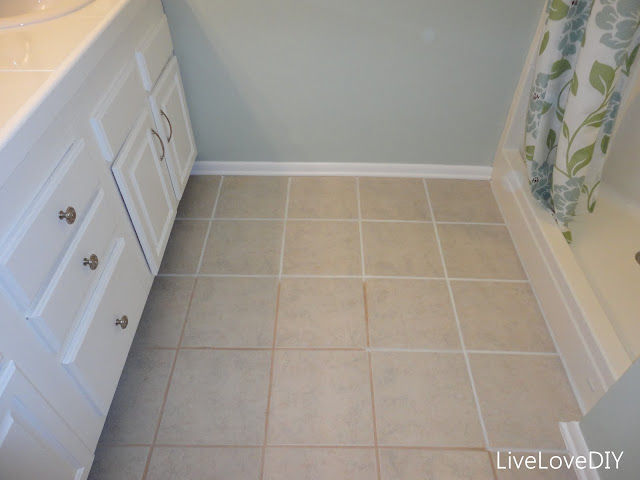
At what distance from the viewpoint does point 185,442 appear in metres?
1.24

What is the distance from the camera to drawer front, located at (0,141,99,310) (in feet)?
2.61

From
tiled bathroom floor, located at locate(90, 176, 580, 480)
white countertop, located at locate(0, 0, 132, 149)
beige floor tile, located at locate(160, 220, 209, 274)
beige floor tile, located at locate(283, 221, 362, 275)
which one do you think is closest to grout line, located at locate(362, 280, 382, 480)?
tiled bathroom floor, located at locate(90, 176, 580, 480)

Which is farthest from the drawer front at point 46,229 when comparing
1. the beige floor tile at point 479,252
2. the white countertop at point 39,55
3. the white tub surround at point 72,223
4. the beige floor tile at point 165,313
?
the beige floor tile at point 479,252

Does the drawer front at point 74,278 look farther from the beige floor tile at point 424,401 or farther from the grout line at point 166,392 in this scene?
the beige floor tile at point 424,401

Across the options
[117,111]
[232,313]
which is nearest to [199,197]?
[232,313]

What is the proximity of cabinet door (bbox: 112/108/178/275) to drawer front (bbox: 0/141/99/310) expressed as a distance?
0.16m

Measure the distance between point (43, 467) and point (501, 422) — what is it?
1.13 metres

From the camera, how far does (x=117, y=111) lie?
1.19m

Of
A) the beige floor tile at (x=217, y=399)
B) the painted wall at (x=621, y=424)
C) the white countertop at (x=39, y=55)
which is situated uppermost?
the white countertop at (x=39, y=55)

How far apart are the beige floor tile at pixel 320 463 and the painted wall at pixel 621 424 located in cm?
57

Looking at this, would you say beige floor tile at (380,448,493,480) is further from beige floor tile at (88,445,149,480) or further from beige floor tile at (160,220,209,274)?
beige floor tile at (160,220,209,274)

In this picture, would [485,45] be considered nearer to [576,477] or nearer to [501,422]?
[501,422]

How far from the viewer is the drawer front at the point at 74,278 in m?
0.89

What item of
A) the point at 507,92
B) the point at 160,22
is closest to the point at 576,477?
the point at 507,92
